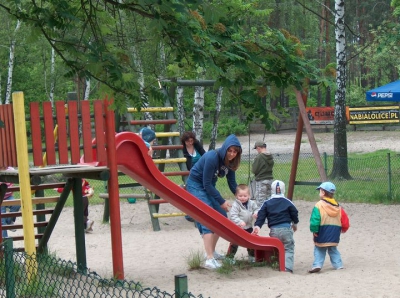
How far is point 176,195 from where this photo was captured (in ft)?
26.8

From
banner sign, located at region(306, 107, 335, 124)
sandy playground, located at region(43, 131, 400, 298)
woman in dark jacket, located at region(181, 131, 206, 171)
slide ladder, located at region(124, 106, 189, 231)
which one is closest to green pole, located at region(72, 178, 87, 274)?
sandy playground, located at region(43, 131, 400, 298)

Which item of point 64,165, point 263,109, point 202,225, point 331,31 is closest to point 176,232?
point 202,225

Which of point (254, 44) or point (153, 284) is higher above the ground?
point (254, 44)

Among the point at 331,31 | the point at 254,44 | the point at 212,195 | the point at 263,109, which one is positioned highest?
the point at 331,31

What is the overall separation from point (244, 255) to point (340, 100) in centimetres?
824

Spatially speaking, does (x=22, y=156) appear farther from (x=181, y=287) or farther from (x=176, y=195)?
(x=181, y=287)

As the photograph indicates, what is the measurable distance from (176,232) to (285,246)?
3602mm

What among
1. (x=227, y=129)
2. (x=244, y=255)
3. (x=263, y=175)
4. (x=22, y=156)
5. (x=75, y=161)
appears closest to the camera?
(x=22, y=156)

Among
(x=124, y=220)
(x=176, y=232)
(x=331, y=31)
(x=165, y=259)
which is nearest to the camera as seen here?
(x=165, y=259)

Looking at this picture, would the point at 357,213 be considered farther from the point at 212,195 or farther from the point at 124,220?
the point at 212,195

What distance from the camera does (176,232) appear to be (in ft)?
38.8

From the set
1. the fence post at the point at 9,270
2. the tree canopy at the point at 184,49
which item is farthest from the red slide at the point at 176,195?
the fence post at the point at 9,270

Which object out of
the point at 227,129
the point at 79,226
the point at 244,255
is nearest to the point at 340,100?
the point at 244,255

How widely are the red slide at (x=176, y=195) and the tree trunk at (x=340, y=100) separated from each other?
8470mm
